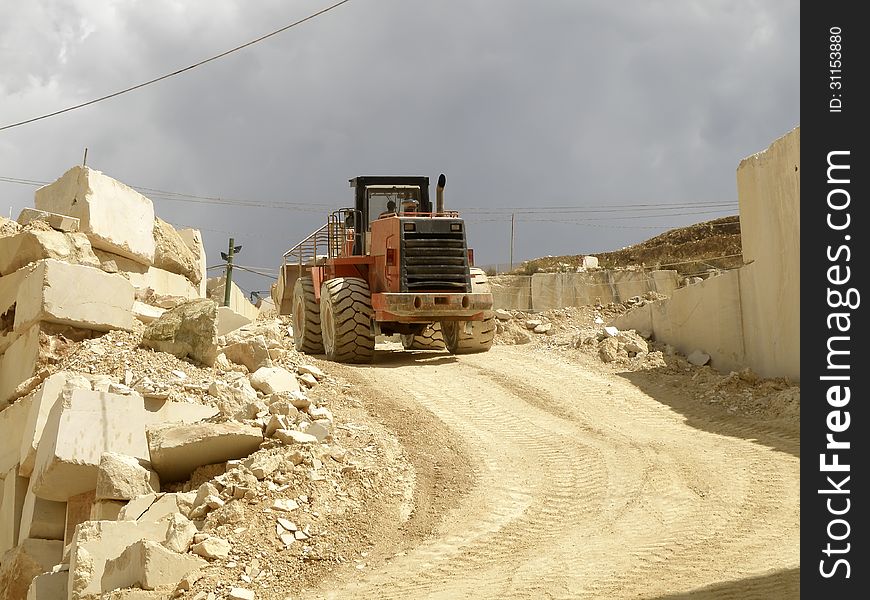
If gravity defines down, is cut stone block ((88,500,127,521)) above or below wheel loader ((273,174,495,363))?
below

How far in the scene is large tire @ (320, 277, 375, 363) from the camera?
47.8ft

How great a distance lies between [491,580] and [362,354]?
27.0ft

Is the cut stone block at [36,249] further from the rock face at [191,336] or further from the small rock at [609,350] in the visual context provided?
the small rock at [609,350]

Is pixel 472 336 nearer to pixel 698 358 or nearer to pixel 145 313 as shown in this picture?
pixel 698 358

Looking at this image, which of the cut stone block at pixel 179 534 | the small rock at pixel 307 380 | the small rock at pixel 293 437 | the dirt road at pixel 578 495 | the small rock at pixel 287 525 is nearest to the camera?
the dirt road at pixel 578 495

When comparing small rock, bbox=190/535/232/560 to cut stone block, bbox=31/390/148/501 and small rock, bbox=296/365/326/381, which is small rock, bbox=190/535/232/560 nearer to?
cut stone block, bbox=31/390/148/501

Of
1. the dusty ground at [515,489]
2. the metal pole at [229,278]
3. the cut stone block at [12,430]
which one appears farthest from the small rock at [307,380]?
the metal pole at [229,278]

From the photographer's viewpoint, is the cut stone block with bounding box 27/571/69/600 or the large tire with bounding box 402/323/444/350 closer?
the cut stone block with bounding box 27/571/69/600

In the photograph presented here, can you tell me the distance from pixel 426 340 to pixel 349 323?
3010 mm

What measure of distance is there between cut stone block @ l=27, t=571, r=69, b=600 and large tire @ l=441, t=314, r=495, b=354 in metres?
8.47

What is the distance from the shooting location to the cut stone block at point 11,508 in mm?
10734

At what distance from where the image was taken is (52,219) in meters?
13.7

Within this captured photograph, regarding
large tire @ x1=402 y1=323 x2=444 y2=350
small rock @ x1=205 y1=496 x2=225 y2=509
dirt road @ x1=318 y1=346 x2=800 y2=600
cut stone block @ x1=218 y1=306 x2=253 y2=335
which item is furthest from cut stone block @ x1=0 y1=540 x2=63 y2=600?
large tire @ x1=402 y1=323 x2=444 y2=350

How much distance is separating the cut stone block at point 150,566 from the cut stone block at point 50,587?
3.33 feet
